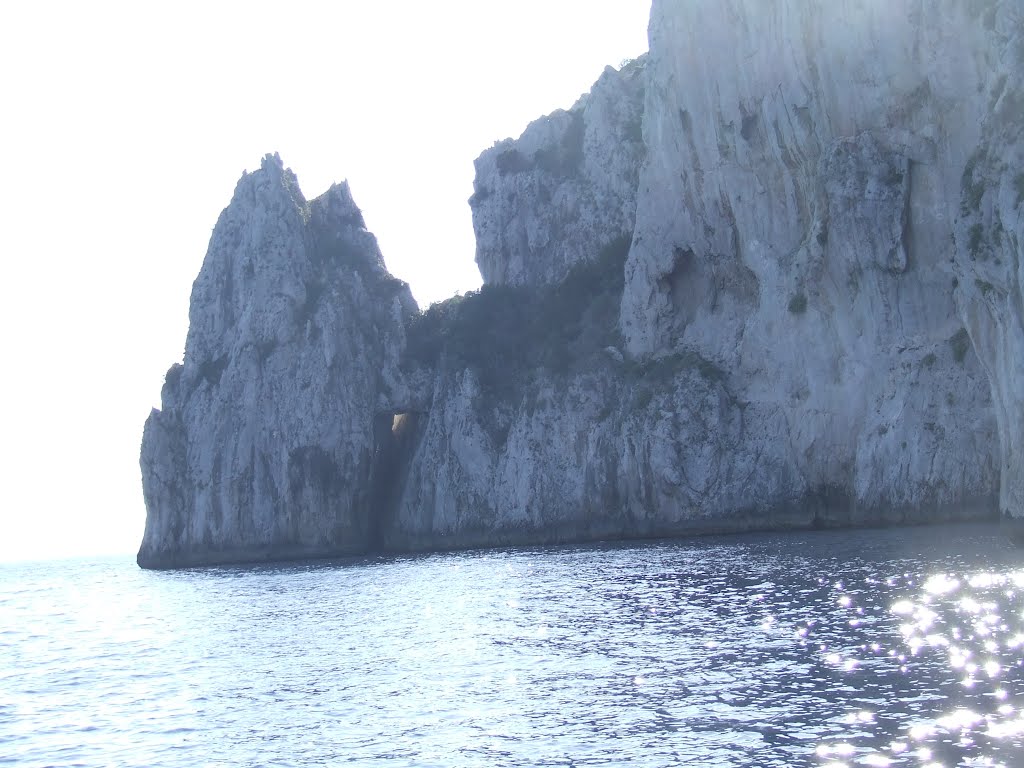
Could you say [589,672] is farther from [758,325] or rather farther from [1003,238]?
[758,325]

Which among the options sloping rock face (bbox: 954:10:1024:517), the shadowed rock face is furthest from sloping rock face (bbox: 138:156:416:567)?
sloping rock face (bbox: 954:10:1024:517)

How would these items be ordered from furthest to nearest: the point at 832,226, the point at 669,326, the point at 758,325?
1. the point at 669,326
2. the point at 758,325
3. the point at 832,226

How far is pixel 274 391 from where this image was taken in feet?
320

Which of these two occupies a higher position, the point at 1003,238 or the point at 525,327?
the point at 525,327

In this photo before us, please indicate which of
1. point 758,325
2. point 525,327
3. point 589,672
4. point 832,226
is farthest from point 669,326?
point 589,672

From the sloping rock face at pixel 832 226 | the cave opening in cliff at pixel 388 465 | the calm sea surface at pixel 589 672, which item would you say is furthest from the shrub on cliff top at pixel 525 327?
the calm sea surface at pixel 589 672

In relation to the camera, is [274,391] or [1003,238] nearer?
[1003,238]

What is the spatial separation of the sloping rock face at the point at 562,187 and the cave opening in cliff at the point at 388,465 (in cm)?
1736

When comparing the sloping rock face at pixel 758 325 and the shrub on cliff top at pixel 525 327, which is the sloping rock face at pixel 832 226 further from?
the shrub on cliff top at pixel 525 327

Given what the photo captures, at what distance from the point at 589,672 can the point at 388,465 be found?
76.9 metres

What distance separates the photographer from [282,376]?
97.8 metres

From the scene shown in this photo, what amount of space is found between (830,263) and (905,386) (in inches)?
406

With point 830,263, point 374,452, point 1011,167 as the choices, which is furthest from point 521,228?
point 1011,167

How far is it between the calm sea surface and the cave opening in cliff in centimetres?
4736
